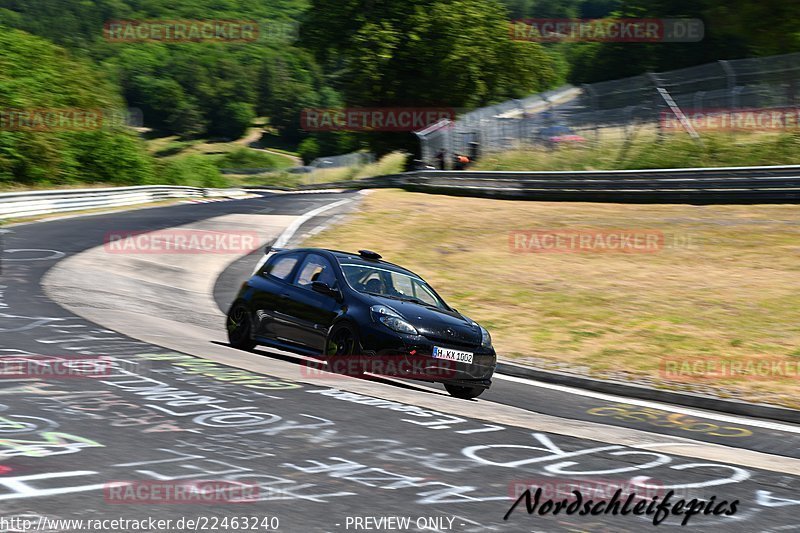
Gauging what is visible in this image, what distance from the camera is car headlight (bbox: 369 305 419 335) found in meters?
10.2

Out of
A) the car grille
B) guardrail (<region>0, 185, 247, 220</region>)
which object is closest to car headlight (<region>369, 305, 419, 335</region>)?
the car grille

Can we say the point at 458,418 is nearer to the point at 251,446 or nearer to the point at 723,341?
the point at 251,446

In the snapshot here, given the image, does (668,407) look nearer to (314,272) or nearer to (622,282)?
(314,272)

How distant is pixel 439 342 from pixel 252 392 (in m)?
2.46

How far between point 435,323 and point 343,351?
1070mm

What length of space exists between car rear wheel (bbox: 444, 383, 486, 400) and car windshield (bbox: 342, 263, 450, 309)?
106 centimetres

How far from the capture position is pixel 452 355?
10344 millimetres

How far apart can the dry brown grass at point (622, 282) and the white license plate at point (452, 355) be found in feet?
9.22

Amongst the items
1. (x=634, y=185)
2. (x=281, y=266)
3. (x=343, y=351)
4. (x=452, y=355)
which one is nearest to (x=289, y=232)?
(x=634, y=185)

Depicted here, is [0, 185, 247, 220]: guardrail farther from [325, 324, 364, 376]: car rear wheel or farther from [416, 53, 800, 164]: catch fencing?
[325, 324, 364, 376]: car rear wheel

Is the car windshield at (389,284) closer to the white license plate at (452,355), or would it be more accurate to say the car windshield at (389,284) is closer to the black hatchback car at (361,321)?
the black hatchback car at (361,321)

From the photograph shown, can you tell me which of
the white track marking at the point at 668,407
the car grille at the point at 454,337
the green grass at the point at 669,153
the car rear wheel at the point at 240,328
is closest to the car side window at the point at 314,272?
the car rear wheel at the point at 240,328

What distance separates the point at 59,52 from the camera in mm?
56906

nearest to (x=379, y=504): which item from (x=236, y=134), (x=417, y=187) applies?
(x=417, y=187)
